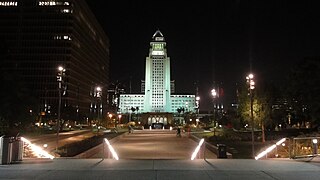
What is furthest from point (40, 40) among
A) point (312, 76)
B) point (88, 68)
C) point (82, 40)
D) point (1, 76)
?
point (312, 76)

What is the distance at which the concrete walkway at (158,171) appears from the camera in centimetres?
1236

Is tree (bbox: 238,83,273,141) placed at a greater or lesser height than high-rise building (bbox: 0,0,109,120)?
lesser

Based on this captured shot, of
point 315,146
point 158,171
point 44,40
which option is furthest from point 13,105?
point 44,40

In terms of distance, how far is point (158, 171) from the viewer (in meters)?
13.5

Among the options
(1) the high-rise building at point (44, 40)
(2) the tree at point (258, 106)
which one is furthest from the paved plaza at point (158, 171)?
(1) the high-rise building at point (44, 40)

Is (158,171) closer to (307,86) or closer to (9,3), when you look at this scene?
(307,86)

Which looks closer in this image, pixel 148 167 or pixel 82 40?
pixel 148 167

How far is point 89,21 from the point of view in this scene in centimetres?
18488

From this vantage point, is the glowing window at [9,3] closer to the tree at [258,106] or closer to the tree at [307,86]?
the tree at [258,106]

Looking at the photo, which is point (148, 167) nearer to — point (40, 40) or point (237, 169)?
point (237, 169)

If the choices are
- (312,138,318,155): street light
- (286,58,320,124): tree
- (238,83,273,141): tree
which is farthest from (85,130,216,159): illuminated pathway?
(286,58,320,124): tree

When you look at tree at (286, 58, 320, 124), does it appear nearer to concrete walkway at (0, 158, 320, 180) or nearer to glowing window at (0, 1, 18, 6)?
concrete walkway at (0, 158, 320, 180)

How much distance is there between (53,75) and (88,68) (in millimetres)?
35024

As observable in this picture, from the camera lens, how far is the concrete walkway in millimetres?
12359
